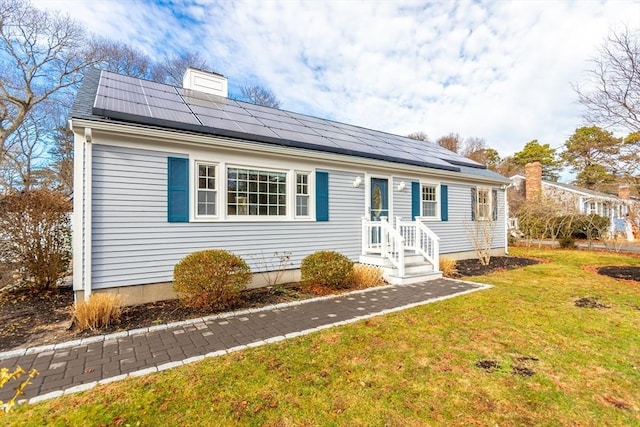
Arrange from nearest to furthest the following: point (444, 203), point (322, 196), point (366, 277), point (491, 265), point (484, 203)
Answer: point (366, 277) → point (322, 196) → point (491, 265) → point (444, 203) → point (484, 203)

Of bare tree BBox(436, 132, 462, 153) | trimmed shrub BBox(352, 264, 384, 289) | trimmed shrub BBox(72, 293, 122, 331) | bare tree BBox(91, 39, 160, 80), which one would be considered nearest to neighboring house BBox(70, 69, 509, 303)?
trimmed shrub BBox(352, 264, 384, 289)

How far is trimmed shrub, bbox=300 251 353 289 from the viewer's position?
6.27 meters

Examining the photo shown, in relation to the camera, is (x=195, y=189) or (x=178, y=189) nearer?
(x=178, y=189)

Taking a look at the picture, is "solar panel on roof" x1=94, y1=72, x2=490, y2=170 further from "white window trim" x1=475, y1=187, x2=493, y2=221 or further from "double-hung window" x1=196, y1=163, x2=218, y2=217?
"white window trim" x1=475, y1=187, x2=493, y2=221

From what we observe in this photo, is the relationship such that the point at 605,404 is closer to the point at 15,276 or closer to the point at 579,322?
the point at 579,322

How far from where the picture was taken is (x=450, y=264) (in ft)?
27.8

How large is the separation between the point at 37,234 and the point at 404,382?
23.5 ft

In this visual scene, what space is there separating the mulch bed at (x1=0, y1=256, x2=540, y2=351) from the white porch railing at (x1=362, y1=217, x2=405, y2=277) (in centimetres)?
205

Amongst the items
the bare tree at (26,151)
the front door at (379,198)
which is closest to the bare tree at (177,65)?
the bare tree at (26,151)

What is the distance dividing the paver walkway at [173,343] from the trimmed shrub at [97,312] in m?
0.41

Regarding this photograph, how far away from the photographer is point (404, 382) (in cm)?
292

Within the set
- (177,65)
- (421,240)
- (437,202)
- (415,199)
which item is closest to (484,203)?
(437,202)

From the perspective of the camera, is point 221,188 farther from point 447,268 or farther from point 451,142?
point 451,142

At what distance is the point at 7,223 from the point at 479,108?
697 inches
